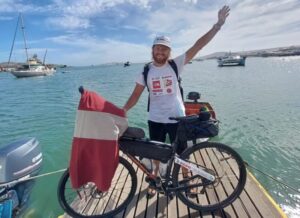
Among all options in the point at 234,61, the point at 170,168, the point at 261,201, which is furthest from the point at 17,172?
the point at 234,61

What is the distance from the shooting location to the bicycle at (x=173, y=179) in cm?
293

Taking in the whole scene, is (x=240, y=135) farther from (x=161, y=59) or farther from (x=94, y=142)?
(x=94, y=142)

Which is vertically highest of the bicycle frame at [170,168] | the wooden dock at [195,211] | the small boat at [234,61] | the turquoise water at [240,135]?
the bicycle frame at [170,168]

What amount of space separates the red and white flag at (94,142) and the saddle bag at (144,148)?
17 cm

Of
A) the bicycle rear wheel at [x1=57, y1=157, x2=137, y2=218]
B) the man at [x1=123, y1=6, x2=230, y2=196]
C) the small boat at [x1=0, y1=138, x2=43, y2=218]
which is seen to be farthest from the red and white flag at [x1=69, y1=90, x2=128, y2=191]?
the small boat at [x1=0, y1=138, x2=43, y2=218]

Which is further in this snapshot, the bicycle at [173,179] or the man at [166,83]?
the man at [166,83]

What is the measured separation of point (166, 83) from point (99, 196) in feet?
5.27

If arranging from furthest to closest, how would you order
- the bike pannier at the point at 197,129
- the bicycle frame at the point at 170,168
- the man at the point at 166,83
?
the man at the point at 166,83 → the bicycle frame at the point at 170,168 → the bike pannier at the point at 197,129

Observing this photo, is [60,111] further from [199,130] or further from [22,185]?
[199,130]

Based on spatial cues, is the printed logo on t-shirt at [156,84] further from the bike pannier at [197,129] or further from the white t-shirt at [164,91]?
the bike pannier at [197,129]

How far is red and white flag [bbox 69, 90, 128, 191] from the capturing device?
265 centimetres

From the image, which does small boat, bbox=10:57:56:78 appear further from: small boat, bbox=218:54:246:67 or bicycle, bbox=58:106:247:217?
bicycle, bbox=58:106:247:217

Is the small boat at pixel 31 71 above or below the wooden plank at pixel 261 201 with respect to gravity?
below

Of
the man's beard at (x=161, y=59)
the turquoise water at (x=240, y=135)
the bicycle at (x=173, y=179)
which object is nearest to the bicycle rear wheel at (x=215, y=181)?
the bicycle at (x=173, y=179)
